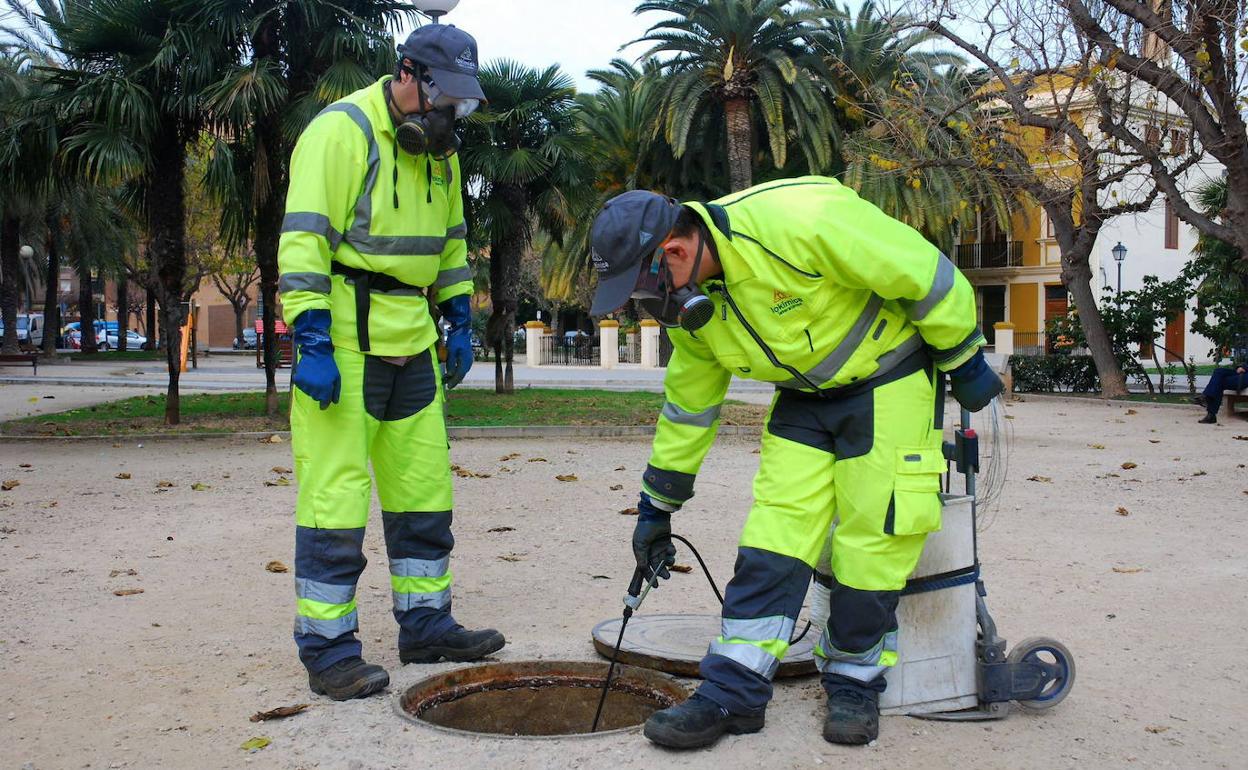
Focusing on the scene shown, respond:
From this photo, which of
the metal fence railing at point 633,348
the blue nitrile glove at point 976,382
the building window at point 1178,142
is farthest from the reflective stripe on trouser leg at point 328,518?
the metal fence railing at point 633,348

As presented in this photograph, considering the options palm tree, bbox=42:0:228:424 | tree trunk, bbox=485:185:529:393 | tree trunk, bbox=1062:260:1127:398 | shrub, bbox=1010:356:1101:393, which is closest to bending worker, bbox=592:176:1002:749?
palm tree, bbox=42:0:228:424

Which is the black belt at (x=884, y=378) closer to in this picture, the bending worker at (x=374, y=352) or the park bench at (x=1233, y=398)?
the bending worker at (x=374, y=352)

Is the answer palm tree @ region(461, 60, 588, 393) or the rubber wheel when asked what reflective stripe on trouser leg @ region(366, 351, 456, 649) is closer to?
the rubber wheel

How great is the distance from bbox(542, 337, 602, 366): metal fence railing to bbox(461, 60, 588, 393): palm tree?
1925cm

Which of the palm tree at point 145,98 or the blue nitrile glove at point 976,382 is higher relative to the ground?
the palm tree at point 145,98

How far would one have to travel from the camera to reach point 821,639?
13.5 feet

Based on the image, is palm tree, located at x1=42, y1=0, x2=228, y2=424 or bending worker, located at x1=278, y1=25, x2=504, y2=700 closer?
bending worker, located at x1=278, y1=25, x2=504, y2=700

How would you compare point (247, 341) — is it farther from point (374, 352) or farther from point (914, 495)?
point (914, 495)

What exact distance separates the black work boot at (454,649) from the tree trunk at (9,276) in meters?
34.0

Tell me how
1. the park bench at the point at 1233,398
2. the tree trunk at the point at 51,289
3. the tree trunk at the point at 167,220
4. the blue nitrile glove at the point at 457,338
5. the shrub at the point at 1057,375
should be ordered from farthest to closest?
the tree trunk at the point at 51,289 → the shrub at the point at 1057,375 → the park bench at the point at 1233,398 → the tree trunk at the point at 167,220 → the blue nitrile glove at the point at 457,338

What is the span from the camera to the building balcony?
47.4m

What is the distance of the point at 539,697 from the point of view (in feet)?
14.4

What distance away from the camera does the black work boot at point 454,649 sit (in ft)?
14.9

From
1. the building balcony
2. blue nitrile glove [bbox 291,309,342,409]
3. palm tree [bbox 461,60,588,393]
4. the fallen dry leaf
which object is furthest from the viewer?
the building balcony
